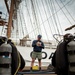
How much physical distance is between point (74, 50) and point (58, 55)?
0.36 metres

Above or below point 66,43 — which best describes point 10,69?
below

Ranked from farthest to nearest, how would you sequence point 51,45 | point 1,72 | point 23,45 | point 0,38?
point 51,45 < point 23,45 < point 0,38 < point 1,72

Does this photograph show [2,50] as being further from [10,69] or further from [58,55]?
[58,55]

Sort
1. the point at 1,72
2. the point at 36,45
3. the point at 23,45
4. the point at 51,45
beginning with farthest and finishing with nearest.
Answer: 1. the point at 51,45
2. the point at 23,45
3. the point at 36,45
4. the point at 1,72

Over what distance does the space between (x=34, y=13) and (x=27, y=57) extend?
305 inches

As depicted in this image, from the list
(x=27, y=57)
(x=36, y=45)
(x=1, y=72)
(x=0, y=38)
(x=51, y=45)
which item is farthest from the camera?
(x=51, y=45)

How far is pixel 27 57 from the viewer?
733 inches

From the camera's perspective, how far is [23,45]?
2052 centimetres

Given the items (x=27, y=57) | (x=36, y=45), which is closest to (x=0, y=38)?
(x=36, y=45)

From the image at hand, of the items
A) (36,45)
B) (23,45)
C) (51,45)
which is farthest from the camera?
(51,45)

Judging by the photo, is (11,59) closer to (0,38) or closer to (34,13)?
(0,38)

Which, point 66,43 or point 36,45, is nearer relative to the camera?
point 66,43

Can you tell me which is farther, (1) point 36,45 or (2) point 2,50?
(1) point 36,45

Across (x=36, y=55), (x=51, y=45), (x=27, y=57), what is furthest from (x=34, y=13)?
(x=36, y=55)
